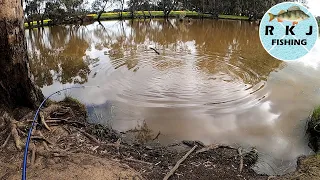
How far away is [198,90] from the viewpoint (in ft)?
31.5

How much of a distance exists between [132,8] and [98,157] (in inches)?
1175

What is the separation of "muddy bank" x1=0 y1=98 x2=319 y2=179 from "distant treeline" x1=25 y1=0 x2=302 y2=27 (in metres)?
22.0

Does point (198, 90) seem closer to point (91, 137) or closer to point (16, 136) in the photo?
point (91, 137)

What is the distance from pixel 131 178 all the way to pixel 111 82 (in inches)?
256

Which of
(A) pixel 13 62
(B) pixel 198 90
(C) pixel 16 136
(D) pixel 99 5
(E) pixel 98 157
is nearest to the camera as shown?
(E) pixel 98 157

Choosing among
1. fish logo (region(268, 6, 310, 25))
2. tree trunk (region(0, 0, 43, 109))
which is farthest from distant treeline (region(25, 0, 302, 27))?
tree trunk (region(0, 0, 43, 109))

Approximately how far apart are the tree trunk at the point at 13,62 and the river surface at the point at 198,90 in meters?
2.04

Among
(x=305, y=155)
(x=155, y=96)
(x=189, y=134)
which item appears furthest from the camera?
(x=155, y=96)

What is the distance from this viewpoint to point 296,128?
732cm

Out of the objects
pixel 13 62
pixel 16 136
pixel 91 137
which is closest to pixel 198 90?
pixel 91 137

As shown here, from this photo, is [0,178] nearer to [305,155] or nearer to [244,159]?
[244,159]

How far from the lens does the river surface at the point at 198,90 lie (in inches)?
278

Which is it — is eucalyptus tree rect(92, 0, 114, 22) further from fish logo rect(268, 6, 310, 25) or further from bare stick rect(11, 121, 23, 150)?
bare stick rect(11, 121, 23, 150)

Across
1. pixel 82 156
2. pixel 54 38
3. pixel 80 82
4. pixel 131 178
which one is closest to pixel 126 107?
pixel 80 82
